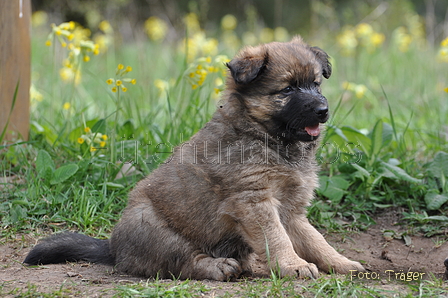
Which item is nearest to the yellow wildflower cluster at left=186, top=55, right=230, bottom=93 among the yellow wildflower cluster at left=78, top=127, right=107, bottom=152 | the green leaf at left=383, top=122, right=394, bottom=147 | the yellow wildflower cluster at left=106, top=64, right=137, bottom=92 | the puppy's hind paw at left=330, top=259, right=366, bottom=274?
the yellow wildflower cluster at left=106, top=64, right=137, bottom=92

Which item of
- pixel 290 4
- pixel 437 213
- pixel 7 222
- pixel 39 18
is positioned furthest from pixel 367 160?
pixel 290 4

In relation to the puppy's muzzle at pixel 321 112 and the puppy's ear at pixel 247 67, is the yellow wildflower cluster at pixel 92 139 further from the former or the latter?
the puppy's muzzle at pixel 321 112

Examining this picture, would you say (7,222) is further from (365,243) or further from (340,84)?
(340,84)

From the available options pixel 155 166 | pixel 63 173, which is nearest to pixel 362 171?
pixel 155 166

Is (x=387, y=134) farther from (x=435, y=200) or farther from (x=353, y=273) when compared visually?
(x=353, y=273)

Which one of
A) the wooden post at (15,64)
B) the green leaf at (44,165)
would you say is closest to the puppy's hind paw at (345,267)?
the green leaf at (44,165)

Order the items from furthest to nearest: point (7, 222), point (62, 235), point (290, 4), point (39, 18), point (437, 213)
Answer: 1. point (290, 4)
2. point (39, 18)
3. point (437, 213)
4. point (7, 222)
5. point (62, 235)

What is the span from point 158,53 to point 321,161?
5607 mm

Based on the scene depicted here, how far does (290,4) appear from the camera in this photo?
1700 cm

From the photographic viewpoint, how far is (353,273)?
124 inches

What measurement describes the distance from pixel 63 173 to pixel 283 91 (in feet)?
6.53

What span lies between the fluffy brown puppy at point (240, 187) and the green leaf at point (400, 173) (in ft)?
3.87

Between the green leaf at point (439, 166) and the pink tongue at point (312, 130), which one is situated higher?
the pink tongue at point (312, 130)

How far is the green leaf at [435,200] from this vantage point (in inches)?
159
